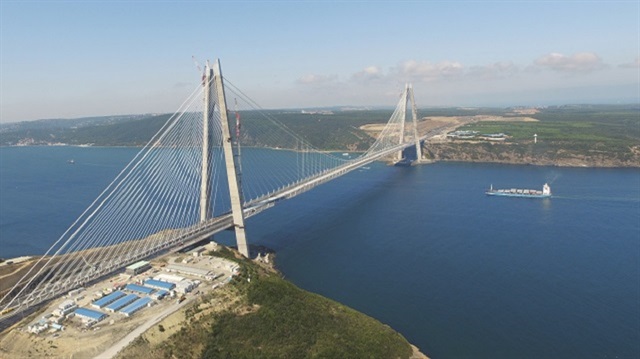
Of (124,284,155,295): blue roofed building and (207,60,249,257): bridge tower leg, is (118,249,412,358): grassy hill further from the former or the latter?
(207,60,249,257): bridge tower leg

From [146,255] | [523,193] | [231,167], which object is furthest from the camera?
[523,193]

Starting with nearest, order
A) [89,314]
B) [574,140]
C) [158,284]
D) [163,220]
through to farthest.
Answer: [89,314], [158,284], [163,220], [574,140]

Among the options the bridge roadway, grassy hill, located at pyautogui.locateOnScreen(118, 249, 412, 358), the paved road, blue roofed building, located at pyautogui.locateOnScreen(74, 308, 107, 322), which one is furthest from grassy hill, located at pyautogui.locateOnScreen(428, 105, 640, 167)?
blue roofed building, located at pyautogui.locateOnScreen(74, 308, 107, 322)

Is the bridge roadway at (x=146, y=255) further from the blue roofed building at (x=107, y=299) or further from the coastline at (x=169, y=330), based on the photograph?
the blue roofed building at (x=107, y=299)

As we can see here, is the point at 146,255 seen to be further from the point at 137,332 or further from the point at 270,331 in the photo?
the point at 270,331

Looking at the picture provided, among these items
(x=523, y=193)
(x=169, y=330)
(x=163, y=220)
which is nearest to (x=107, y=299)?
(x=169, y=330)

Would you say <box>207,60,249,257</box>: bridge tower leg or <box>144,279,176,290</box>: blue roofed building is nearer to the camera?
<box>144,279,176,290</box>: blue roofed building
